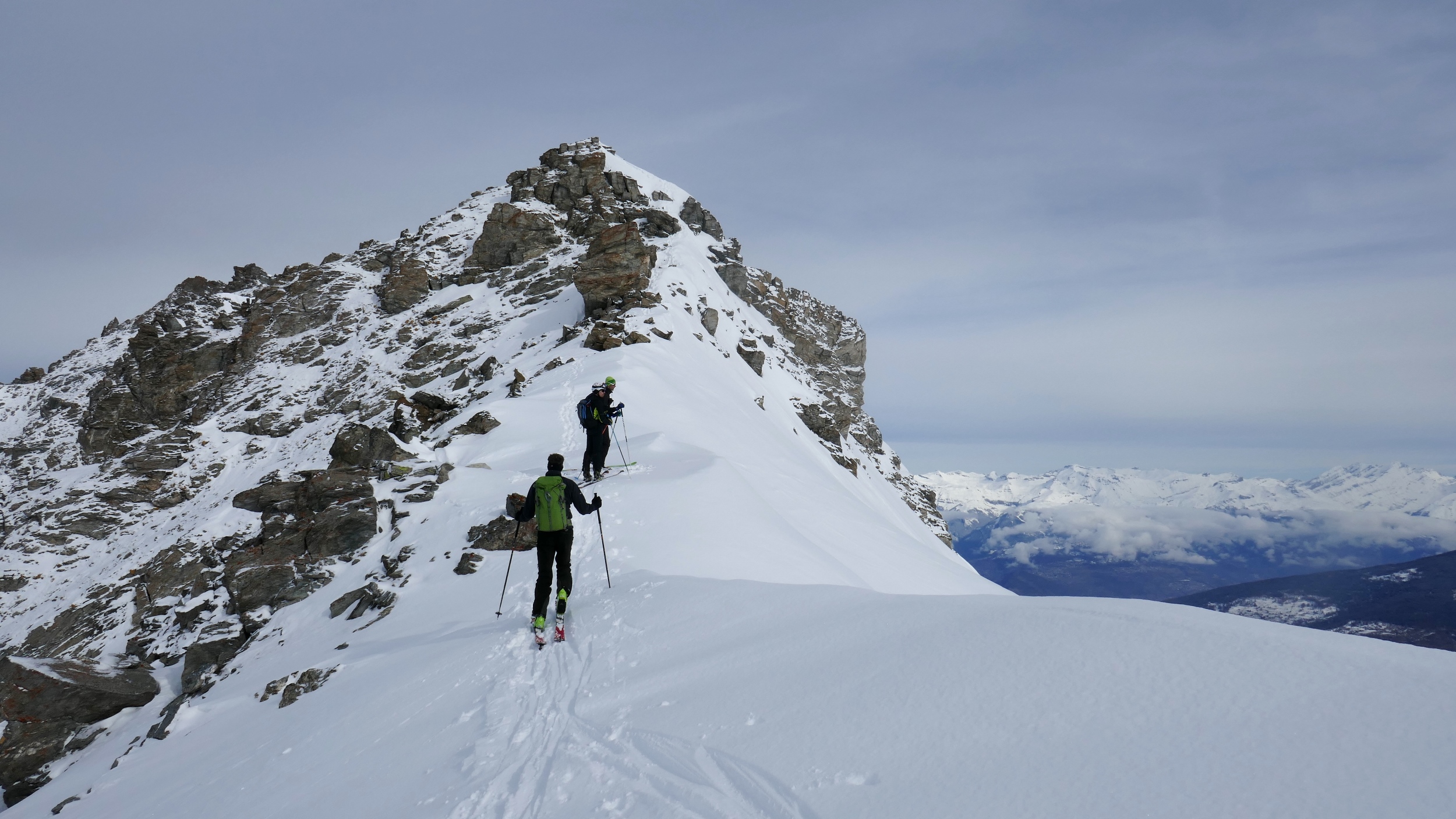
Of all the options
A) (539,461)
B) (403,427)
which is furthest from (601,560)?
(403,427)

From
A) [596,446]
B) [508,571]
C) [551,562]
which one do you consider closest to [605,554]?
[551,562]

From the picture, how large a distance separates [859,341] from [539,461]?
68.0 metres

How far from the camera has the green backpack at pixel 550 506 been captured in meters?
9.05

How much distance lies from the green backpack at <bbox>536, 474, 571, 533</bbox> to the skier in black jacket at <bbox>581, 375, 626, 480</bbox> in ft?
22.2

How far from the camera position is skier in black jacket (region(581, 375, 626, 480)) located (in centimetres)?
1592

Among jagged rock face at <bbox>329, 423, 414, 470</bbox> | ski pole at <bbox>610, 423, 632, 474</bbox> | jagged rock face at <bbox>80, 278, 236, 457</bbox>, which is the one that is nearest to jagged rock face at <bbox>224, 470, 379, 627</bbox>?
jagged rock face at <bbox>329, 423, 414, 470</bbox>

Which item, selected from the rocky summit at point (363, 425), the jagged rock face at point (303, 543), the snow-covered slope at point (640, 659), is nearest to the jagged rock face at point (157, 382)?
the rocky summit at point (363, 425)

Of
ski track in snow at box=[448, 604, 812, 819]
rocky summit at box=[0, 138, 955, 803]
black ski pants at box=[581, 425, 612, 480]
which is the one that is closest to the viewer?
ski track in snow at box=[448, 604, 812, 819]

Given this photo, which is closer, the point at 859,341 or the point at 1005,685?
the point at 1005,685

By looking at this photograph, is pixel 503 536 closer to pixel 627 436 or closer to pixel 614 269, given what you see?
pixel 627 436

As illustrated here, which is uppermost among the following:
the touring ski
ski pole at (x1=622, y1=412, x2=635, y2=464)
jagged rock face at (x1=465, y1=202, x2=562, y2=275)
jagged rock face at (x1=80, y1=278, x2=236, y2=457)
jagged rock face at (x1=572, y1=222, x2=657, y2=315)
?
jagged rock face at (x1=465, y1=202, x2=562, y2=275)

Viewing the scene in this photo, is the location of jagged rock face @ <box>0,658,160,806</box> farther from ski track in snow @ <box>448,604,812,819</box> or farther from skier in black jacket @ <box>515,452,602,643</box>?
ski track in snow @ <box>448,604,812,819</box>

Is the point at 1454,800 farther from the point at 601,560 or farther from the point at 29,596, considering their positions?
the point at 29,596

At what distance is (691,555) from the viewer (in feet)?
36.1
